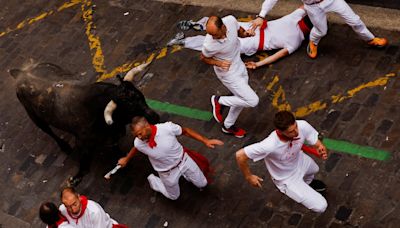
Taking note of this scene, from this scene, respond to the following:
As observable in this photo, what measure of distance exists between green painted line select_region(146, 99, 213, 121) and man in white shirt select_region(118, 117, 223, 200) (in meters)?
1.44

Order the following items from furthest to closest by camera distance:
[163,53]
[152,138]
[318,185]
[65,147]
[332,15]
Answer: [163,53], [332,15], [65,147], [318,185], [152,138]

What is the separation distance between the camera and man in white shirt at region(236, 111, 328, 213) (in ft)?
22.4

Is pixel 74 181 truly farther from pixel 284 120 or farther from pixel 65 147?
pixel 284 120

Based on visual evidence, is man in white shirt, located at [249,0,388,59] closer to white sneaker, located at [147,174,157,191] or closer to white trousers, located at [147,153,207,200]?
white trousers, located at [147,153,207,200]

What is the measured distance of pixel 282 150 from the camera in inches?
278

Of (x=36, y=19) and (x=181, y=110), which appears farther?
(x=36, y=19)

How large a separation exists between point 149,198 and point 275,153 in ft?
8.48

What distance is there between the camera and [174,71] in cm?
1084

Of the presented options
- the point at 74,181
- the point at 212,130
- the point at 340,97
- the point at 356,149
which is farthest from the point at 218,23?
the point at 74,181

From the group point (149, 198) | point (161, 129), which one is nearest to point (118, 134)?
point (149, 198)

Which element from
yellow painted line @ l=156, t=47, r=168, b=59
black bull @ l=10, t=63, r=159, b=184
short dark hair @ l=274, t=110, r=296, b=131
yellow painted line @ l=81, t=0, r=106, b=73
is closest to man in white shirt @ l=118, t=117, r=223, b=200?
black bull @ l=10, t=63, r=159, b=184

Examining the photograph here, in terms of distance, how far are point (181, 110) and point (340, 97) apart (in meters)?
2.42

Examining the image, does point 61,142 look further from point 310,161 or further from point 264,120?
point 310,161

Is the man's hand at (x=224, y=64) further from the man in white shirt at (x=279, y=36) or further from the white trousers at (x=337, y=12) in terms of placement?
the white trousers at (x=337, y=12)
